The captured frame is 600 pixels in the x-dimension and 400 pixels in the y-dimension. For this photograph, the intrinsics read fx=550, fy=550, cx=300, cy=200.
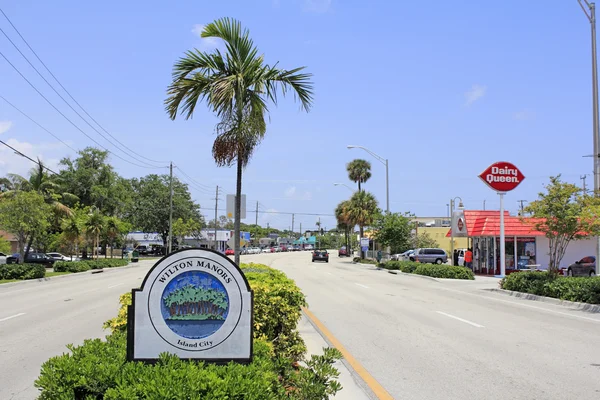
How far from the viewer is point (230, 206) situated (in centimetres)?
1348

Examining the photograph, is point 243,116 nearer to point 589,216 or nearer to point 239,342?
point 239,342

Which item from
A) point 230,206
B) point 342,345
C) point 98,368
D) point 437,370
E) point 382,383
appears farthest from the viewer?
point 230,206

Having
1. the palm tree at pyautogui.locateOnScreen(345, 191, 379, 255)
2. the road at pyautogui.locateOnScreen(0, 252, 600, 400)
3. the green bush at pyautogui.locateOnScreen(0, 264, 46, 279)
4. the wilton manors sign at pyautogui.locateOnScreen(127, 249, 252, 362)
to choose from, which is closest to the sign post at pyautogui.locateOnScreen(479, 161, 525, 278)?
the road at pyautogui.locateOnScreen(0, 252, 600, 400)

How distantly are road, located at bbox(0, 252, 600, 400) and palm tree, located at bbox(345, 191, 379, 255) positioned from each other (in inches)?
1569

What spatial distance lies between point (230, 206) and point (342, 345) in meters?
4.93

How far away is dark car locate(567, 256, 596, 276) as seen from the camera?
3350 centimetres

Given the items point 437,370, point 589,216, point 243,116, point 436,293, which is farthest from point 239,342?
point 436,293

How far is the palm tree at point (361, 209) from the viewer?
60.3 meters

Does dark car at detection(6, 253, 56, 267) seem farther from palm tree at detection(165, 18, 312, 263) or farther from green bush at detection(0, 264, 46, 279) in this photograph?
palm tree at detection(165, 18, 312, 263)

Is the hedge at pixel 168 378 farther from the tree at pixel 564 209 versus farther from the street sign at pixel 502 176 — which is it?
the street sign at pixel 502 176

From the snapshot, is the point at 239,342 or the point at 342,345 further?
the point at 342,345

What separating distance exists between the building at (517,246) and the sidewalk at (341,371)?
95.0ft

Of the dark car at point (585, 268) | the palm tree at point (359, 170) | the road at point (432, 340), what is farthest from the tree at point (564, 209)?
the palm tree at point (359, 170)

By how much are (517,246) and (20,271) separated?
3162cm
